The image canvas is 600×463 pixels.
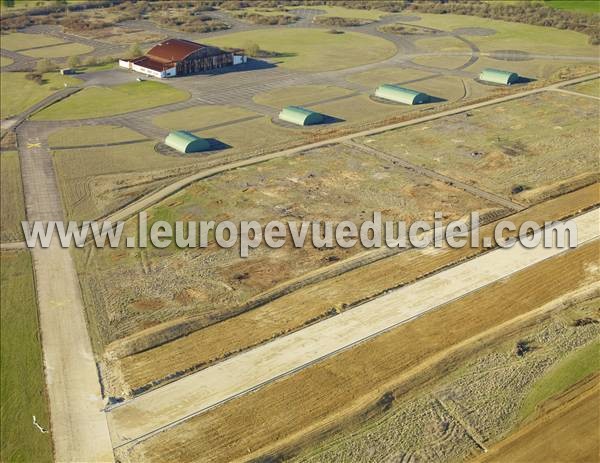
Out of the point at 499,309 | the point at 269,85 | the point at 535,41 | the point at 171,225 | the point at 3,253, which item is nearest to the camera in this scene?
the point at 499,309

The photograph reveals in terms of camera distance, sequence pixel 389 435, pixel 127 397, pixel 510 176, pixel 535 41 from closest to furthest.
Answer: pixel 389 435
pixel 127 397
pixel 510 176
pixel 535 41

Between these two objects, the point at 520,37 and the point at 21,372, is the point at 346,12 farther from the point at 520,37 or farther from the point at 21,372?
the point at 21,372

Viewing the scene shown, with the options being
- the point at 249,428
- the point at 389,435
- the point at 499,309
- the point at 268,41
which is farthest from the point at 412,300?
the point at 268,41

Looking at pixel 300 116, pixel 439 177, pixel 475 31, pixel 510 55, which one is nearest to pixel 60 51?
pixel 300 116

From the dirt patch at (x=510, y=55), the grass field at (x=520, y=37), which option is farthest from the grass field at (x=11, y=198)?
the grass field at (x=520, y=37)

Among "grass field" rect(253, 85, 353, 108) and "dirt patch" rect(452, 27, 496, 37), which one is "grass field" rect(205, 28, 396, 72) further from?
"dirt patch" rect(452, 27, 496, 37)

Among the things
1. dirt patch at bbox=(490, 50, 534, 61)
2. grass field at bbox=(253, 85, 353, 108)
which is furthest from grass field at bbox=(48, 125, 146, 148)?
dirt patch at bbox=(490, 50, 534, 61)

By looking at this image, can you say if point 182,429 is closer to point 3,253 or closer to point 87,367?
point 87,367
